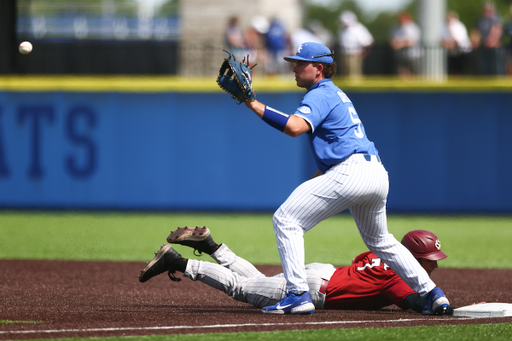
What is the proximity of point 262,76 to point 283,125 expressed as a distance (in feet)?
32.9

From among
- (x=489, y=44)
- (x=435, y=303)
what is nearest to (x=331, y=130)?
(x=435, y=303)

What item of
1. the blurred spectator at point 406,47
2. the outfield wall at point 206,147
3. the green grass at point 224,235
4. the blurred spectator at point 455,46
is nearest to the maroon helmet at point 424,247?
the green grass at point 224,235

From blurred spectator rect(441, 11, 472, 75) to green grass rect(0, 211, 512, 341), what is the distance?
9.74ft

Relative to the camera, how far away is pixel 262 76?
14281 mm

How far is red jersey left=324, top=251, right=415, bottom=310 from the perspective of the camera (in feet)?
15.7

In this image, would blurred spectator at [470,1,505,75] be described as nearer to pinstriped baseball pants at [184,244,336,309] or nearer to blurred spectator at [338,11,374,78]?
blurred spectator at [338,11,374,78]

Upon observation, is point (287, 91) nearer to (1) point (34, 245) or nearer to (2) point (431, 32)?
(2) point (431, 32)

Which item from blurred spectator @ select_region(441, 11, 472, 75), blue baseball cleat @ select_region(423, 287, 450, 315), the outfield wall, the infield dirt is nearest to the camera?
the infield dirt

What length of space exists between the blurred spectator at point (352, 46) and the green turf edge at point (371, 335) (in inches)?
397

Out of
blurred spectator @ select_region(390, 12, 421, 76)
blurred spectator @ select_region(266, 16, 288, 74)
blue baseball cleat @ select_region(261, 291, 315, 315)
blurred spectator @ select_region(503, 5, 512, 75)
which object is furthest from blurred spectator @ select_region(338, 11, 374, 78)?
blue baseball cleat @ select_region(261, 291, 315, 315)

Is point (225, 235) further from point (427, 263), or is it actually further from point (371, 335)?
point (371, 335)

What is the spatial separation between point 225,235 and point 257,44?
5.41 meters

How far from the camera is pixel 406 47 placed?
1378 cm

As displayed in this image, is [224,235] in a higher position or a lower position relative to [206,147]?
lower
